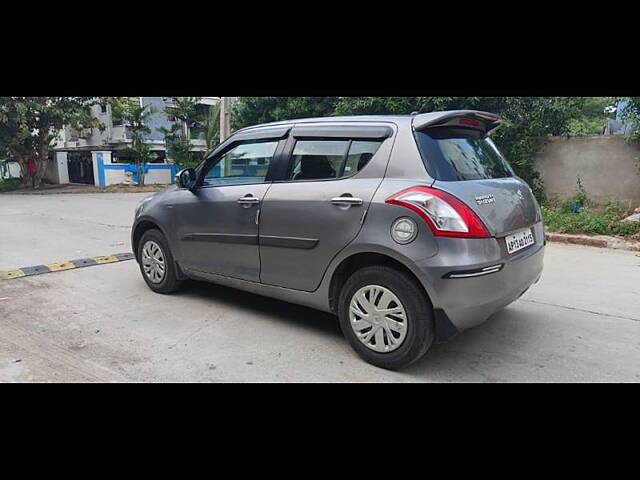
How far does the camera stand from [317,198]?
11.3ft

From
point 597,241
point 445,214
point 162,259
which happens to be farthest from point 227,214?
point 597,241

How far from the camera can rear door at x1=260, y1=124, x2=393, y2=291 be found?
3.28 metres

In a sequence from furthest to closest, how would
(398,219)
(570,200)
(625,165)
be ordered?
(570,200) → (625,165) → (398,219)

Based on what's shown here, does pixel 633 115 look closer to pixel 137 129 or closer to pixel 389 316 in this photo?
pixel 389 316

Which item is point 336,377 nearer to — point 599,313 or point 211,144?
point 599,313

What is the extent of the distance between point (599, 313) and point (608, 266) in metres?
2.21

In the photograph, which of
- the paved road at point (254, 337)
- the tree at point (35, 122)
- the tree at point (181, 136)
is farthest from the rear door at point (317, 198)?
the tree at point (35, 122)

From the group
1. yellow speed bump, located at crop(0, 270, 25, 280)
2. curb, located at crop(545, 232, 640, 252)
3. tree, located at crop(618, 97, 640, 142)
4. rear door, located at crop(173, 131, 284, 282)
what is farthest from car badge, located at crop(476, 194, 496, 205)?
tree, located at crop(618, 97, 640, 142)

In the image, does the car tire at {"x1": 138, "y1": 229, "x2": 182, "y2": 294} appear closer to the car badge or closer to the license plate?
the car badge

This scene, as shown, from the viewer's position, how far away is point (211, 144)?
74.9ft

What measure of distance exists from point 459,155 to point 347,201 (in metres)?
0.90

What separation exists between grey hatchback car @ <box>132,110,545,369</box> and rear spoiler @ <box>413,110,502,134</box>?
1cm

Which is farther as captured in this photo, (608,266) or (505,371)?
(608,266)

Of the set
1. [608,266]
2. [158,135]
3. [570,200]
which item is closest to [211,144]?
[158,135]
